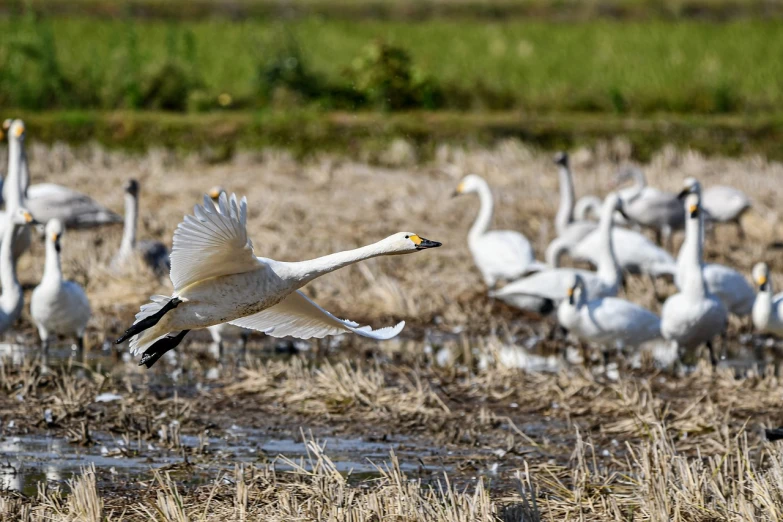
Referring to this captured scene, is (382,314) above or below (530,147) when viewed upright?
below

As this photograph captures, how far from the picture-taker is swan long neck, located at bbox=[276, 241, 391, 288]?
20.1ft

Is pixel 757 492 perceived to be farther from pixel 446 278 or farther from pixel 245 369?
pixel 446 278

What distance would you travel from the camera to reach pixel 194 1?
112ft

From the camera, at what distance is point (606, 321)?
9.76m

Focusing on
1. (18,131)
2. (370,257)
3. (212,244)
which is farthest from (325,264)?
(18,131)

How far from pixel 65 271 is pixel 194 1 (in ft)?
77.2

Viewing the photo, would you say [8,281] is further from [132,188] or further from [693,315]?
[693,315]

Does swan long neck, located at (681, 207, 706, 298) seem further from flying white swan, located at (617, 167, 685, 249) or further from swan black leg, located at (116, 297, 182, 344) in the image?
swan black leg, located at (116, 297, 182, 344)

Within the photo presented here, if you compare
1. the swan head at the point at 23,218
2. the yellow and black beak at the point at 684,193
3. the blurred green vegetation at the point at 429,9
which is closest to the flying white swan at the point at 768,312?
the yellow and black beak at the point at 684,193

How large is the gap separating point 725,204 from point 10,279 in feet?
27.8

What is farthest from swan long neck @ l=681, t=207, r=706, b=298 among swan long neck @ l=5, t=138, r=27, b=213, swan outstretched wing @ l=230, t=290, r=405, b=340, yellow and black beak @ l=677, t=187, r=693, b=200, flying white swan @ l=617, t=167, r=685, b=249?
swan long neck @ l=5, t=138, r=27, b=213

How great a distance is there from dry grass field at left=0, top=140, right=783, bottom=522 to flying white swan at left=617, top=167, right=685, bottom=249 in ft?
2.05

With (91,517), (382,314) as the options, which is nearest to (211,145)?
(382,314)

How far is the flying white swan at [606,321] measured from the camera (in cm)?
979
